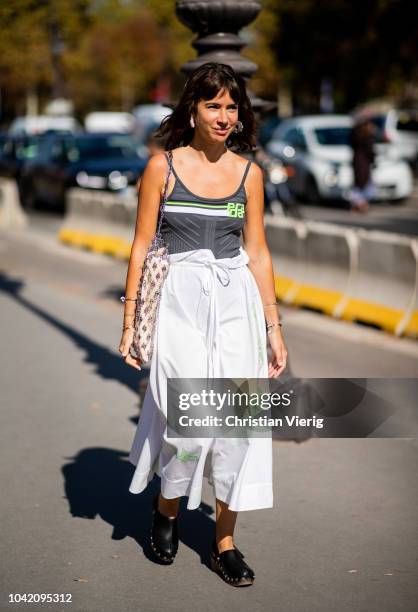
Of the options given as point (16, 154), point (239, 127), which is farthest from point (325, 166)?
point (239, 127)

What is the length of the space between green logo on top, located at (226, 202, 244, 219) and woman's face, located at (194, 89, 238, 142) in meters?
0.25

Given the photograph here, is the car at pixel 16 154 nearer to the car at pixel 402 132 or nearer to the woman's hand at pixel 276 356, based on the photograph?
the car at pixel 402 132

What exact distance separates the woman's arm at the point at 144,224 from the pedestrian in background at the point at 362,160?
17151 millimetres

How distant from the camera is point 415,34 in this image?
42.6 m

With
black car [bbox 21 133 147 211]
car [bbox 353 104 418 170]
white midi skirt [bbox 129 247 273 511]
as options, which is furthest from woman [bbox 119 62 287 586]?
car [bbox 353 104 418 170]

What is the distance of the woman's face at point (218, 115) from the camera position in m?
4.25

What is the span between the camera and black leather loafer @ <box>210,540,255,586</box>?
170 inches

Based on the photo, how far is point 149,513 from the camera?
17.3 ft

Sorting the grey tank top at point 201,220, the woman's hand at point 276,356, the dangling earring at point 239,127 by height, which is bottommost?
the woman's hand at point 276,356

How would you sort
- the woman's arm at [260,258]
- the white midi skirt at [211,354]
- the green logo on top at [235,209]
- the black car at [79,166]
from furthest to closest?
the black car at [79,166] → the woman's arm at [260,258] → the green logo on top at [235,209] → the white midi skirt at [211,354]

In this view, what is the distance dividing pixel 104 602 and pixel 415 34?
41.0 metres

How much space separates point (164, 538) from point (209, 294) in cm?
107

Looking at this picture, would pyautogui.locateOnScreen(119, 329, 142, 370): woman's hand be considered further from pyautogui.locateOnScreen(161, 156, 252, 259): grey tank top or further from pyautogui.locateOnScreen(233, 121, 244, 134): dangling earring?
pyautogui.locateOnScreen(233, 121, 244, 134): dangling earring

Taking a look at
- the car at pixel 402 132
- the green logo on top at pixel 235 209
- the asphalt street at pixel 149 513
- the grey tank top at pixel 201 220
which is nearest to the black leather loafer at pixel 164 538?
the asphalt street at pixel 149 513
